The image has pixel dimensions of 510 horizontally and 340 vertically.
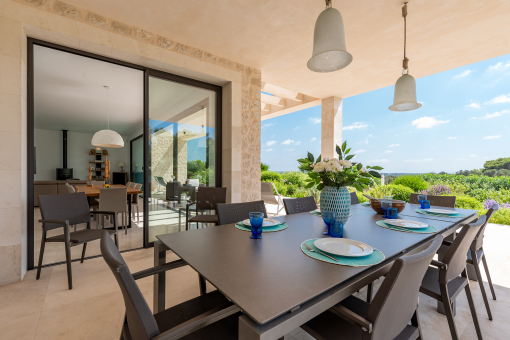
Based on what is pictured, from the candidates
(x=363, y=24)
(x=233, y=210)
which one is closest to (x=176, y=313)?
(x=233, y=210)

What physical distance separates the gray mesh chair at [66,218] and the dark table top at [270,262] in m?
1.45

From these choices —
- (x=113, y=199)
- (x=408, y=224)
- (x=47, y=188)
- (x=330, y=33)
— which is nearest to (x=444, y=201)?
(x=408, y=224)

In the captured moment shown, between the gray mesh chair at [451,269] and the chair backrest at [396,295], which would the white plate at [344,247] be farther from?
the gray mesh chair at [451,269]

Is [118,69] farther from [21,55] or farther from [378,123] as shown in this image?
[378,123]

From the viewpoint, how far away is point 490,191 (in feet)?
18.3

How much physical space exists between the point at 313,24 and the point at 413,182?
4.95 metres

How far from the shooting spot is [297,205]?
2258 millimetres

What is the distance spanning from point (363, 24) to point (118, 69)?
3.69 metres

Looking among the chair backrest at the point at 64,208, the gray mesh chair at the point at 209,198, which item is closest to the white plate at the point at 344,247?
the gray mesh chair at the point at 209,198

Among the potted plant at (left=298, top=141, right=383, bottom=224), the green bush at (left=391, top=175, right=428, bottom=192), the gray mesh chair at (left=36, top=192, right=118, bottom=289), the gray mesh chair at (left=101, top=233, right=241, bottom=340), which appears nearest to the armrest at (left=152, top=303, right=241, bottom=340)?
the gray mesh chair at (left=101, top=233, right=241, bottom=340)

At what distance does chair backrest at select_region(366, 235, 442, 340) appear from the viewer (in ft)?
2.36

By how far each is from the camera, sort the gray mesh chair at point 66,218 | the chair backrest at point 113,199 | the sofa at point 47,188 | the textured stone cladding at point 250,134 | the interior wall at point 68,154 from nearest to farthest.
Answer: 1. the gray mesh chair at point 66,218
2. the chair backrest at point 113,199
3. the textured stone cladding at point 250,134
4. the sofa at point 47,188
5. the interior wall at point 68,154

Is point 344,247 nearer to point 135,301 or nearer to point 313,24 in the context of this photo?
point 135,301

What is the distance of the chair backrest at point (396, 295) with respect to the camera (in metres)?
0.72
